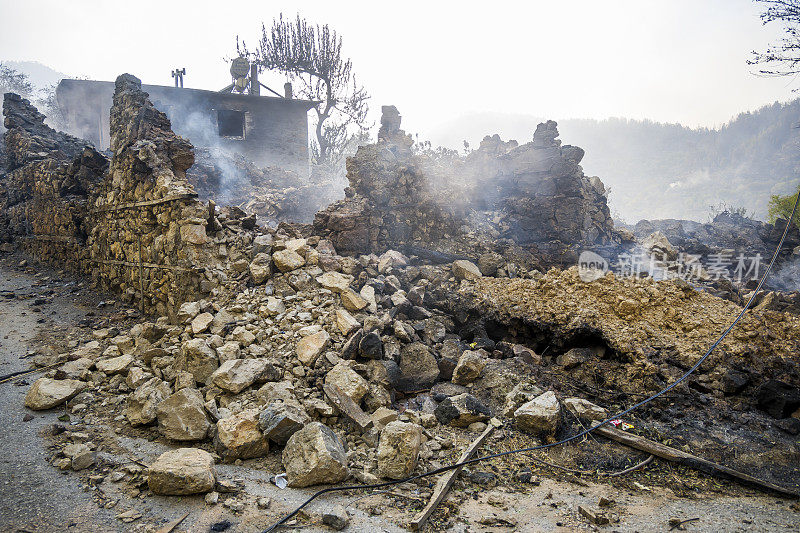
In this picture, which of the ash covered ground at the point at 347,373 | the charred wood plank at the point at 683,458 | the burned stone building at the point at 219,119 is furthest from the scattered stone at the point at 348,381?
the burned stone building at the point at 219,119

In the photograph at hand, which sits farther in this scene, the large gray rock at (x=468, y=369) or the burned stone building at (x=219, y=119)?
the burned stone building at (x=219, y=119)

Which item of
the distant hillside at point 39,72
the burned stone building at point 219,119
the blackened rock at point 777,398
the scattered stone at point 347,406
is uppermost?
the distant hillside at point 39,72

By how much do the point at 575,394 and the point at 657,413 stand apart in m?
0.72

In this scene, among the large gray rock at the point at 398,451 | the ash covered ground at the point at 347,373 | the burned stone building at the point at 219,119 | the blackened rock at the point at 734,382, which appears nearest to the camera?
the ash covered ground at the point at 347,373

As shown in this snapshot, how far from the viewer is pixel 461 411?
3441 millimetres

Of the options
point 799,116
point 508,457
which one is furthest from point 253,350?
point 799,116

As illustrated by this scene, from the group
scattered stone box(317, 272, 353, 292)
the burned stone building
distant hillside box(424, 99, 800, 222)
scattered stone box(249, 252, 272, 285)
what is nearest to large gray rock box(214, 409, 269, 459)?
scattered stone box(317, 272, 353, 292)

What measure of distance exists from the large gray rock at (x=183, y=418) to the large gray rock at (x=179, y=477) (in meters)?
0.55

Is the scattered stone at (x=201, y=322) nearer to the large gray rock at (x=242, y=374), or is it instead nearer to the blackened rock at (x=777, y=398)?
the large gray rock at (x=242, y=374)

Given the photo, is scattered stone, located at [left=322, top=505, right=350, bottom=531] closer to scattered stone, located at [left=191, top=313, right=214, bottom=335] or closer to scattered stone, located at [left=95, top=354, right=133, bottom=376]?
scattered stone, located at [left=191, top=313, right=214, bottom=335]

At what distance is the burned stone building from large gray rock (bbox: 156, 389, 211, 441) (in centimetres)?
1484

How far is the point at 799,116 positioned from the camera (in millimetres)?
23734

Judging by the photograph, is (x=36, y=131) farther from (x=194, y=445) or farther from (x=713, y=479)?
(x=713, y=479)

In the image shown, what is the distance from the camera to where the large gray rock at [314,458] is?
257 cm
